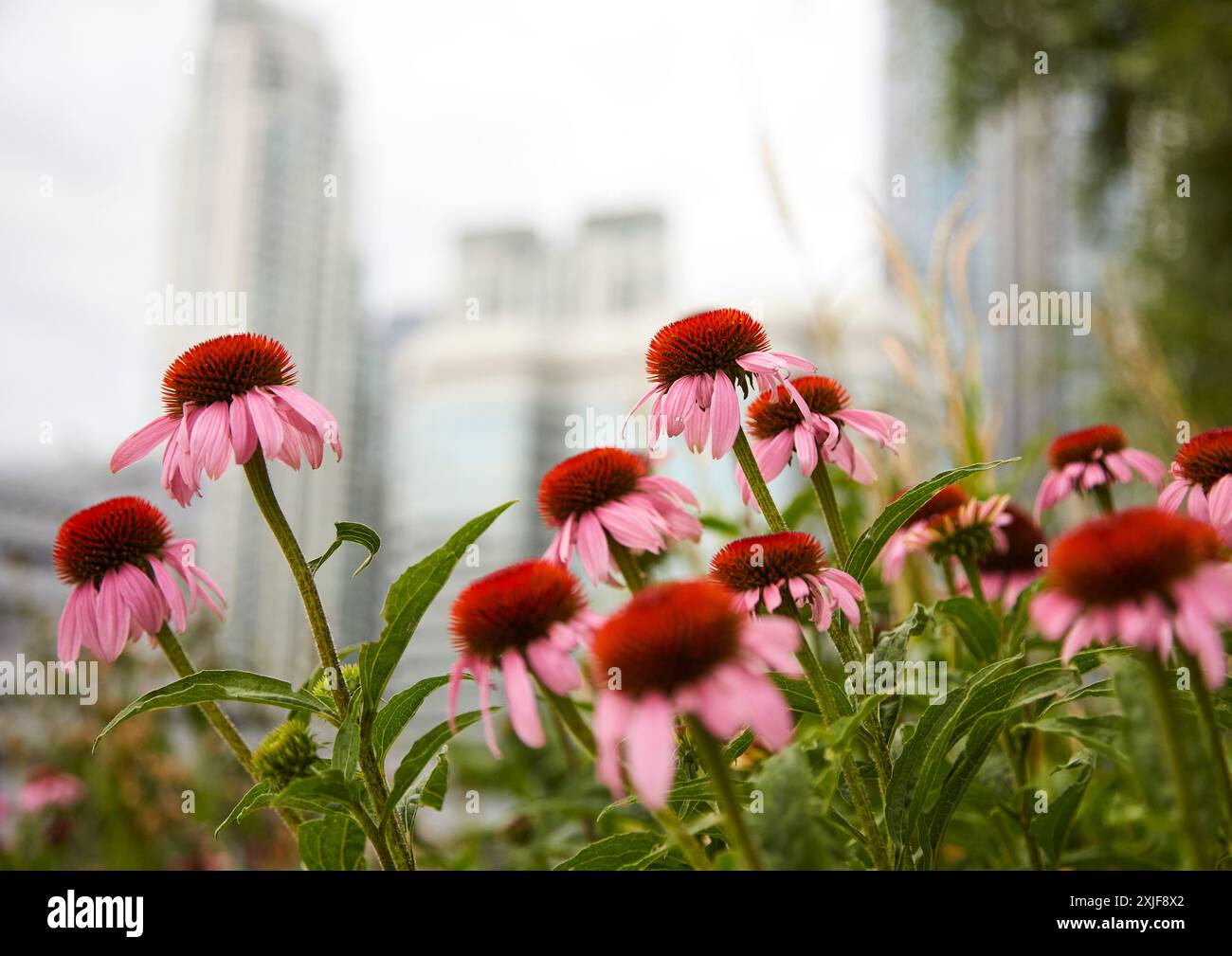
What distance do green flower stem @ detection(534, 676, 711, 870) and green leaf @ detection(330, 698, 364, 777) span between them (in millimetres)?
88

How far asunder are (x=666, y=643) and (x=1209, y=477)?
35cm

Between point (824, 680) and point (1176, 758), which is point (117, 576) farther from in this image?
point (1176, 758)

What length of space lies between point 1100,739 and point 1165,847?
0.20 metres

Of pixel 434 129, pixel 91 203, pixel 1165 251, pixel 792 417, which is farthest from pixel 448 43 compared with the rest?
pixel 792 417

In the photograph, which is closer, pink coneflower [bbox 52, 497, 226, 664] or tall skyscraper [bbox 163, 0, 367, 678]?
pink coneflower [bbox 52, 497, 226, 664]

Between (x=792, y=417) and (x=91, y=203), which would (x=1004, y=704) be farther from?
(x=91, y=203)

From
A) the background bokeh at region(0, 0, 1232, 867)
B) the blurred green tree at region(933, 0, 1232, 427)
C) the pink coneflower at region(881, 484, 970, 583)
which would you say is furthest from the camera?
the blurred green tree at region(933, 0, 1232, 427)

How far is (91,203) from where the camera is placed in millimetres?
9406

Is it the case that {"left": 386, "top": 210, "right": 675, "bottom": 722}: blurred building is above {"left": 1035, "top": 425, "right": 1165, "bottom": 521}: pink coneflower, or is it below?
above

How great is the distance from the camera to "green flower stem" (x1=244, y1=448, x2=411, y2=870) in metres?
0.43

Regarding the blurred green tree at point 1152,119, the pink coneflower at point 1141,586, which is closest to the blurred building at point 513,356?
the blurred green tree at point 1152,119

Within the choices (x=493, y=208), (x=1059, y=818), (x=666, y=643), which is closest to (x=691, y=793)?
(x=666, y=643)

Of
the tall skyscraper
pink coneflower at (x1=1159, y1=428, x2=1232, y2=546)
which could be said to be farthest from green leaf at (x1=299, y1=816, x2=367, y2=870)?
the tall skyscraper

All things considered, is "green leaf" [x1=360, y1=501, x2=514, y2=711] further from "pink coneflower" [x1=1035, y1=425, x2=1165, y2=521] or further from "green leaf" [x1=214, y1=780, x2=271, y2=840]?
"pink coneflower" [x1=1035, y1=425, x2=1165, y2=521]
